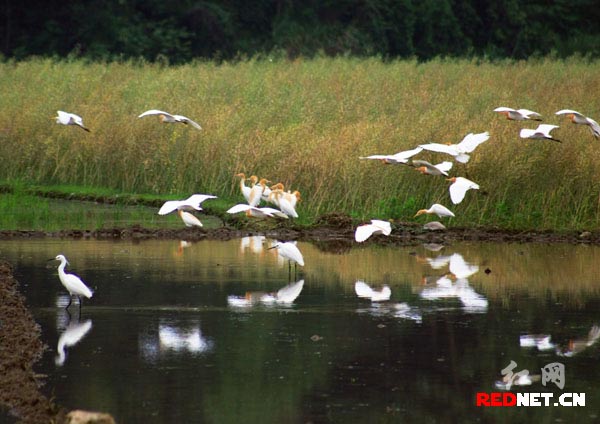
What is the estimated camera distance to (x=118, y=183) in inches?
766

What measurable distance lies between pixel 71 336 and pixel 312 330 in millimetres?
1809

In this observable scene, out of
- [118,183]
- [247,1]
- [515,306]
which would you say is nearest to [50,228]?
[118,183]

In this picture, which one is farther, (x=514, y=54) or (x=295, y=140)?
(x=514, y=54)

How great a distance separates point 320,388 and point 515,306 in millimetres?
3377

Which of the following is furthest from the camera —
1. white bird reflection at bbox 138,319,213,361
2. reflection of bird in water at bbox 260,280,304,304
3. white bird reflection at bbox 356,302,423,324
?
reflection of bird in water at bbox 260,280,304,304

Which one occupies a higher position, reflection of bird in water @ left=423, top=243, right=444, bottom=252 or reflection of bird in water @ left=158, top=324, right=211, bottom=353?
reflection of bird in water @ left=158, top=324, right=211, bottom=353

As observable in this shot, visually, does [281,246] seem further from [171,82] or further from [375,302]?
[171,82]

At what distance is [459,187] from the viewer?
15.0 m

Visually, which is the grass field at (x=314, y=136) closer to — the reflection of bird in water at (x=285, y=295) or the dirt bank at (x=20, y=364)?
the reflection of bird in water at (x=285, y=295)

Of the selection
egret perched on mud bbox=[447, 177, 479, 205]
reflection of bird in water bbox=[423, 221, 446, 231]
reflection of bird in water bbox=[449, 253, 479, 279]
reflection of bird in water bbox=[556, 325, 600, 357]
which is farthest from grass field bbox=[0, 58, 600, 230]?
reflection of bird in water bbox=[556, 325, 600, 357]

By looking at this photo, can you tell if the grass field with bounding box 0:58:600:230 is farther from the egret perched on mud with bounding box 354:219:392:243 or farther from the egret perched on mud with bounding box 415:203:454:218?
the egret perched on mud with bounding box 354:219:392:243

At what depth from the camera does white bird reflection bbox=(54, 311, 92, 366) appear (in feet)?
27.7

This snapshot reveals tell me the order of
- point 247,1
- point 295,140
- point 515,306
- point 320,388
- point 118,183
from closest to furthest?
point 320,388, point 515,306, point 295,140, point 118,183, point 247,1

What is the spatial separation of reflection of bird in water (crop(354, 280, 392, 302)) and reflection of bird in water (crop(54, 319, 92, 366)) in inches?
101
